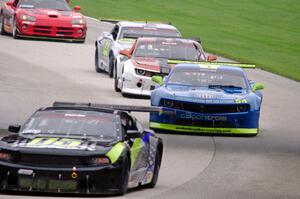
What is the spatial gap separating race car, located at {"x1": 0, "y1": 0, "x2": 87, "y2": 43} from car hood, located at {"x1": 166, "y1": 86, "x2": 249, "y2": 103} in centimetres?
1632

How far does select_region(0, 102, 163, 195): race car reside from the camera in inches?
603

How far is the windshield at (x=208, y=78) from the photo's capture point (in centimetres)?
2495

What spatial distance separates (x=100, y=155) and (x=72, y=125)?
1.00 m

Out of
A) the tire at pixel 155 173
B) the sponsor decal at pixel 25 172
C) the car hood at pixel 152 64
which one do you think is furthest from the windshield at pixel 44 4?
the sponsor decal at pixel 25 172

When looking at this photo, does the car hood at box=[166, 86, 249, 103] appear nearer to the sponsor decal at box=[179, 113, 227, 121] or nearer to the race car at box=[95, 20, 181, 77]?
the sponsor decal at box=[179, 113, 227, 121]

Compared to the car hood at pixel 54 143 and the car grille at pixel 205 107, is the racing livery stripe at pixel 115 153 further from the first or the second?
the car grille at pixel 205 107

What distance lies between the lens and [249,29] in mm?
52312

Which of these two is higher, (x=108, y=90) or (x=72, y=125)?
(x=72, y=125)

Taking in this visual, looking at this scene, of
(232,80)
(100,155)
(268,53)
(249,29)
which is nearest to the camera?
(100,155)

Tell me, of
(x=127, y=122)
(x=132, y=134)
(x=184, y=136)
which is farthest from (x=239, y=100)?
(x=132, y=134)

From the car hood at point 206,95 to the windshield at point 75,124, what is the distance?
708 cm

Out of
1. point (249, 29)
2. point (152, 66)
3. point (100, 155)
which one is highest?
point (100, 155)

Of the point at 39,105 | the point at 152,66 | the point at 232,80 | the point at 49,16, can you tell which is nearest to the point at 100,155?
the point at 232,80

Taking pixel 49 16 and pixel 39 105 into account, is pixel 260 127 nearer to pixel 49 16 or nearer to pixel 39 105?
pixel 39 105
